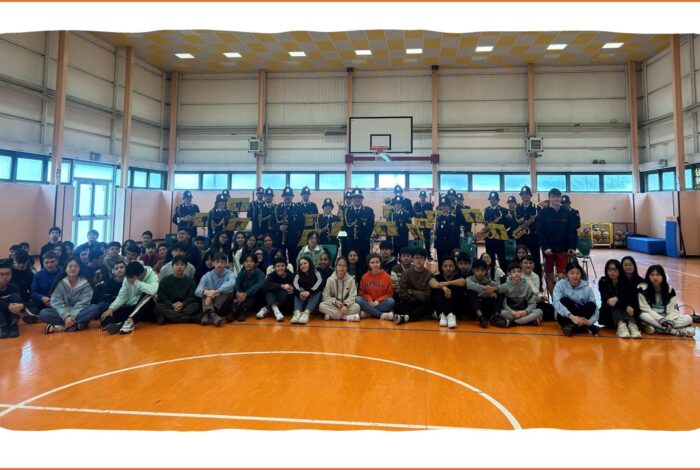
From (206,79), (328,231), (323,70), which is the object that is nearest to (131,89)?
(206,79)

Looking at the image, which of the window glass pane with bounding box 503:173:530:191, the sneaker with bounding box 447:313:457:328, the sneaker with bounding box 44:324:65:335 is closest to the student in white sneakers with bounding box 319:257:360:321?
the sneaker with bounding box 447:313:457:328

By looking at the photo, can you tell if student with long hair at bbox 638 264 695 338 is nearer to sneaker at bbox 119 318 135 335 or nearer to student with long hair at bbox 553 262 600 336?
student with long hair at bbox 553 262 600 336

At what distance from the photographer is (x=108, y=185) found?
42.0ft

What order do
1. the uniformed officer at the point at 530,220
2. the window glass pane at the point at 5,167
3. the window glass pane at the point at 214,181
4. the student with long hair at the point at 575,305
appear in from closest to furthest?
the student with long hair at the point at 575,305 → the uniformed officer at the point at 530,220 → the window glass pane at the point at 5,167 → the window glass pane at the point at 214,181

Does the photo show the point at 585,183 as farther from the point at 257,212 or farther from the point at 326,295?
the point at 326,295

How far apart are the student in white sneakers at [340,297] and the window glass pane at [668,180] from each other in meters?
12.4

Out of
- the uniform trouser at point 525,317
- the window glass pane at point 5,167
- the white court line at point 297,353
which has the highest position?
the window glass pane at point 5,167

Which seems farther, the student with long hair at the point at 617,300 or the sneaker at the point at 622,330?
the student with long hair at the point at 617,300

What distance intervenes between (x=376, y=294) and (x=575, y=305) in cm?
234

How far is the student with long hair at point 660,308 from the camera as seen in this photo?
4.16 metres

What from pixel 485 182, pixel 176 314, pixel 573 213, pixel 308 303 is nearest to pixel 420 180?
pixel 485 182

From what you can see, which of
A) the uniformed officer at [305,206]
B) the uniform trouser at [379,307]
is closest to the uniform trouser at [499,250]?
the uniform trouser at [379,307]

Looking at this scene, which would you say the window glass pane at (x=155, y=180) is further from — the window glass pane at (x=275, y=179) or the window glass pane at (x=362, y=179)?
the window glass pane at (x=362, y=179)

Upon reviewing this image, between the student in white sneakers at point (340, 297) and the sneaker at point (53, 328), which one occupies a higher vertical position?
the student in white sneakers at point (340, 297)
